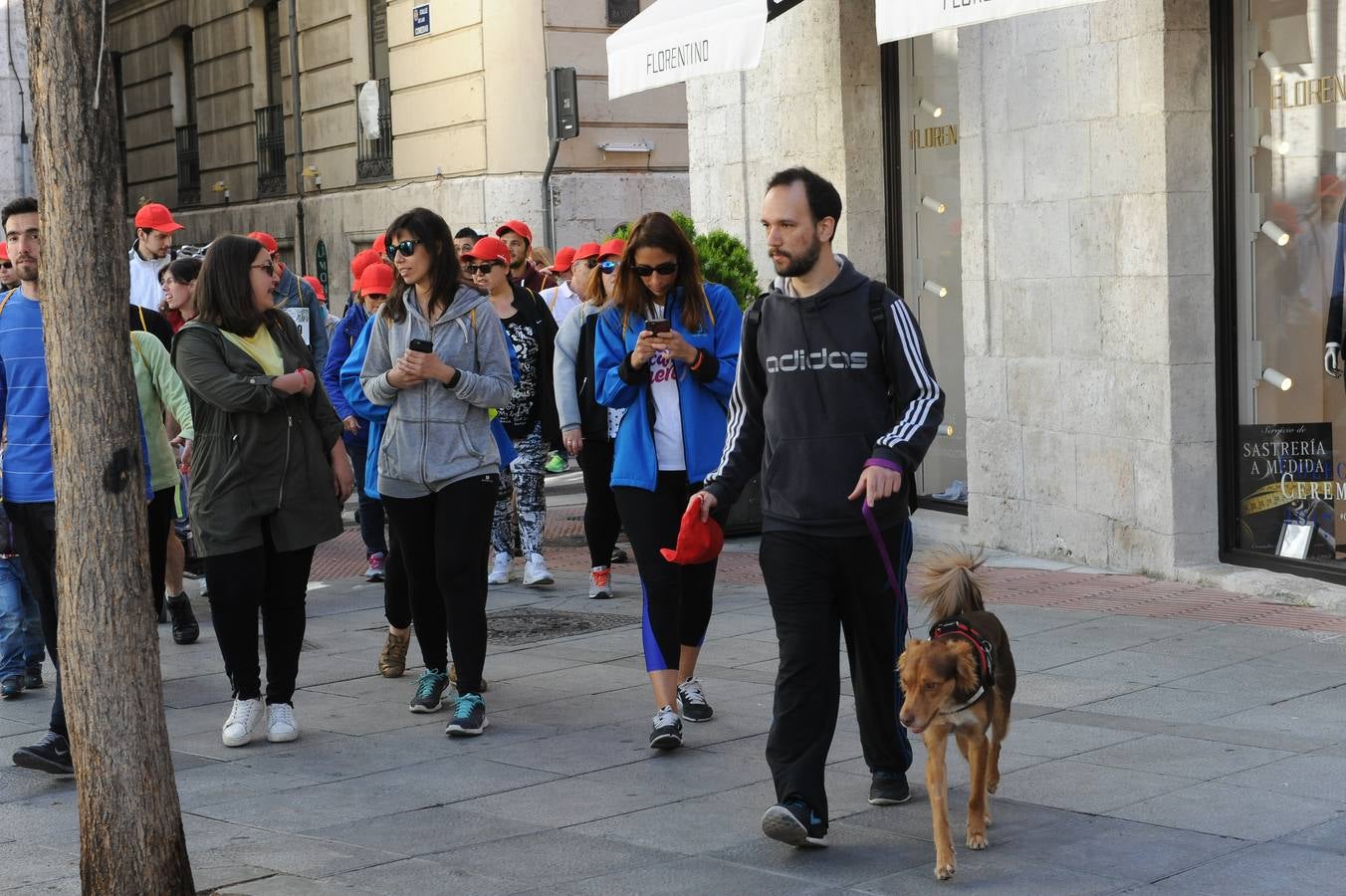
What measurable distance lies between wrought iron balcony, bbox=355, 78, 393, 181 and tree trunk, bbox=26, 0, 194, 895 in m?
19.5

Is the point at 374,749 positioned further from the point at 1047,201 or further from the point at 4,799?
the point at 1047,201

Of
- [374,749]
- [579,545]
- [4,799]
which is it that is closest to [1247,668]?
[374,749]

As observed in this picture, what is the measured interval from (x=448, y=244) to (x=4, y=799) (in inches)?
102

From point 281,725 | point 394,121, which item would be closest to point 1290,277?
point 281,725

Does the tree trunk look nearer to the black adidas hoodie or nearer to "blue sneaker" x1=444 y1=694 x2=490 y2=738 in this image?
the black adidas hoodie

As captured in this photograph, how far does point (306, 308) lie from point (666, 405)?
533 cm

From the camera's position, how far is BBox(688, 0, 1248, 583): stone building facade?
9.41m

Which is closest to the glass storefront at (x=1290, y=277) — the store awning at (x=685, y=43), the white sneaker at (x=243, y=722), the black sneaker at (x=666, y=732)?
the store awning at (x=685, y=43)

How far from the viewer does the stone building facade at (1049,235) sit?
941 cm

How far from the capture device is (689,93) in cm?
1374

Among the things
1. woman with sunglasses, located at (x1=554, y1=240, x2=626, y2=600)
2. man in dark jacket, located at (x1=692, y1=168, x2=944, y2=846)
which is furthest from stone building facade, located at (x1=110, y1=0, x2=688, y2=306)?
man in dark jacket, located at (x1=692, y1=168, x2=944, y2=846)

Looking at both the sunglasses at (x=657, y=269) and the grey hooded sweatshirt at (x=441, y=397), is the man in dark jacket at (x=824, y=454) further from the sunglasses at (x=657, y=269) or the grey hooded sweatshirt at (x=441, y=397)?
the grey hooded sweatshirt at (x=441, y=397)

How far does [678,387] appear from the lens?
22.2ft

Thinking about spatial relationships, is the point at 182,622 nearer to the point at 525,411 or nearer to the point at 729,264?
Answer: the point at 525,411
